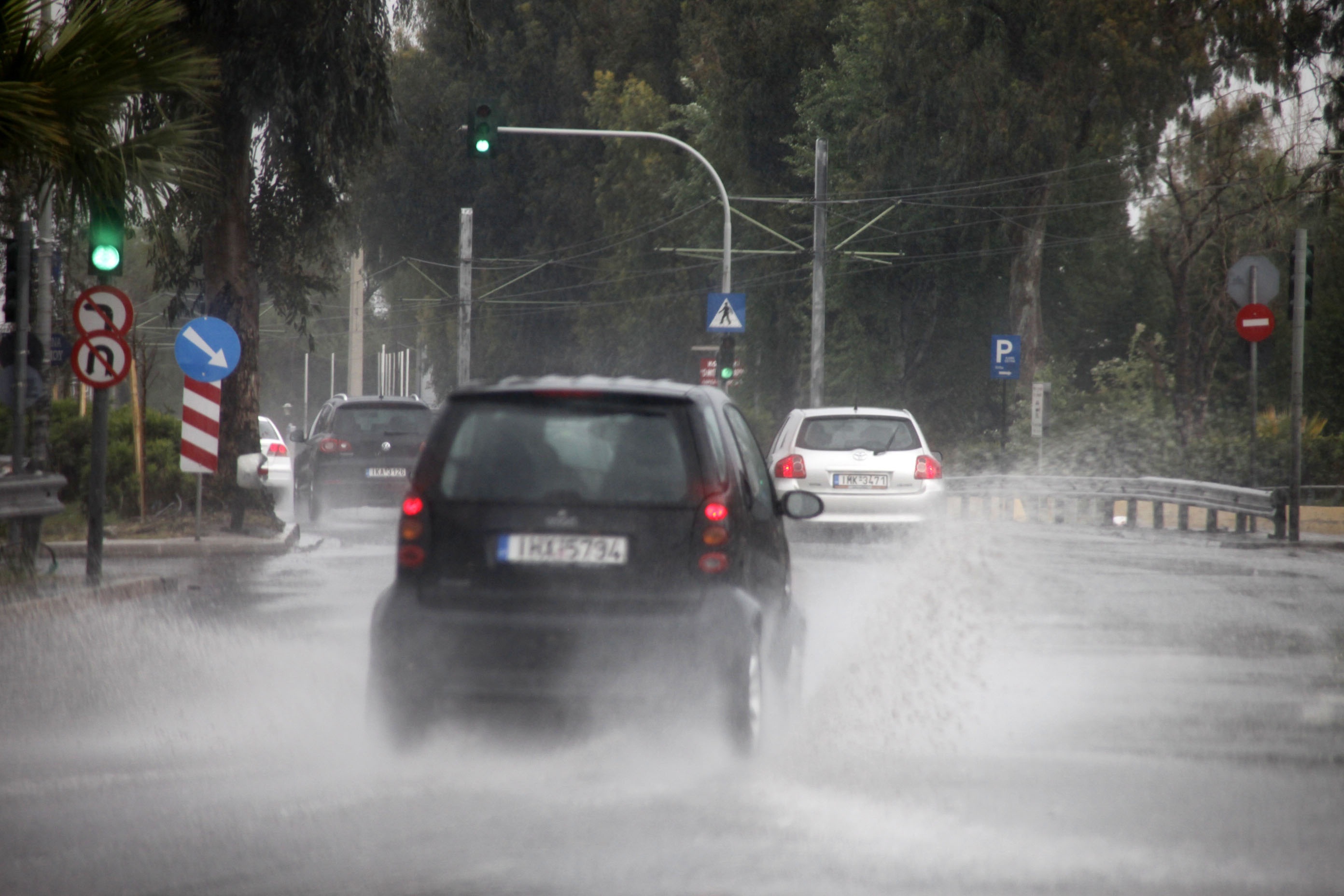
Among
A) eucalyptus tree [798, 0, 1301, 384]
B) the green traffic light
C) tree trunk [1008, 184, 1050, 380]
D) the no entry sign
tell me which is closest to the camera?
the green traffic light

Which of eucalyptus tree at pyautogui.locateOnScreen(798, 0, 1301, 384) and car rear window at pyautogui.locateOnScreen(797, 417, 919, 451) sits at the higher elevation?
eucalyptus tree at pyautogui.locateOnScreen(798, 0, 1301, 384)

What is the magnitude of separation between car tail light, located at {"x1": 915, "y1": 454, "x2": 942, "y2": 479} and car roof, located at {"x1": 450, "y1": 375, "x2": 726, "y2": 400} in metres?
12.4

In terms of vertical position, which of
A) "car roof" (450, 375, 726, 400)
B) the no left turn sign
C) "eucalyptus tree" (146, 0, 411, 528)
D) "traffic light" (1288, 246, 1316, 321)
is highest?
"eucalyptus tree" (146, 0, 411, 528)

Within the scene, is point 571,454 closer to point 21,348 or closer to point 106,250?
point 106,250

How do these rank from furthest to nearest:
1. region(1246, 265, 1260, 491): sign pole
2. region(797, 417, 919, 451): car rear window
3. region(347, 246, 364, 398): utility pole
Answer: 1. region(347, 246, 364, 398): utility pole
2. region(1246, 265, 1260, 491): sign pole
3. region(797, 417, 919, 451): car rear window

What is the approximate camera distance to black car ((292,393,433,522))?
79.2 ft

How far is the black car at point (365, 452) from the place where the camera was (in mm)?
24125

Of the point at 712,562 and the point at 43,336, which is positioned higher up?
the point at 43,336

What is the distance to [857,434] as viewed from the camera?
1978 cm

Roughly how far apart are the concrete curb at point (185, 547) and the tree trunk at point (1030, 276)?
2631 centimetres

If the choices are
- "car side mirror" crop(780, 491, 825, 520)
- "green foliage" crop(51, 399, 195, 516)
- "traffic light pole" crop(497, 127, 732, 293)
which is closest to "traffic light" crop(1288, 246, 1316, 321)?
"traffic light pole" crop(497, 127, 732, 293)

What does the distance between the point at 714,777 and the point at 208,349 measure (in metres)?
11.9

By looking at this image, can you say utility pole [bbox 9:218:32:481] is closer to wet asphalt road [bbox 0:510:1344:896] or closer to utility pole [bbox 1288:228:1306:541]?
wet asphalt road [bbox 0:510:1344:896]

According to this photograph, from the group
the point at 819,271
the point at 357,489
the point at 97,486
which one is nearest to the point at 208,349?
the point at 97,486
